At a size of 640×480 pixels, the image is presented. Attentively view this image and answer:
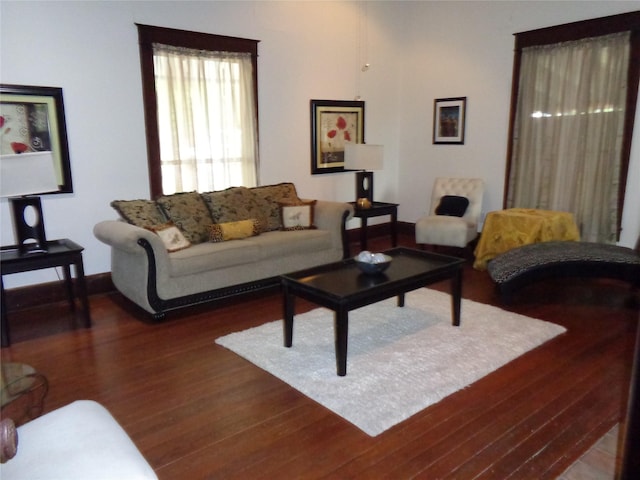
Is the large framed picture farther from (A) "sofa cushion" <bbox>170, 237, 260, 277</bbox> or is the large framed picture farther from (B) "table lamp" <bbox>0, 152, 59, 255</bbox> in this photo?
(A) "sofa cushion" <bbox>170, 237, 260, 277</bbox>

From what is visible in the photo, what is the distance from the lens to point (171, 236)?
13.1 feet

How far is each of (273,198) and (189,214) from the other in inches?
39.1

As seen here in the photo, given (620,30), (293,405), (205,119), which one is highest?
(620,30)

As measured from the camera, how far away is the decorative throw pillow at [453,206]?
580 centimetres

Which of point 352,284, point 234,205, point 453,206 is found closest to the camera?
point 352,284

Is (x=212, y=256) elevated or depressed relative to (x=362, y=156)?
depressed

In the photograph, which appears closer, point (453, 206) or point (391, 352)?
point (391, 352)

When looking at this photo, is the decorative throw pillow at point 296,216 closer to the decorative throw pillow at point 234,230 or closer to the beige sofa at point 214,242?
the beige sofa at point 214,242

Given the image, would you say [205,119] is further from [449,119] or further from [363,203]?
[449,119]

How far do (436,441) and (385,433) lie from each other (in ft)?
0.80

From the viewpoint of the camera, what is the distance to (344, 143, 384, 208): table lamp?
5648 mm

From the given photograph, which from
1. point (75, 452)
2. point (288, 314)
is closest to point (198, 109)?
point (288, 314)

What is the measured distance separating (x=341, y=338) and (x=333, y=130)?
3.89m

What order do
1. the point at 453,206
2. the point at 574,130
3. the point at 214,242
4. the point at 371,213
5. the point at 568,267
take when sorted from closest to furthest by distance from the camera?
the point at 568,267, the point at 214,242, the point at 574,130, the point at 371,213, the point at 453,206
